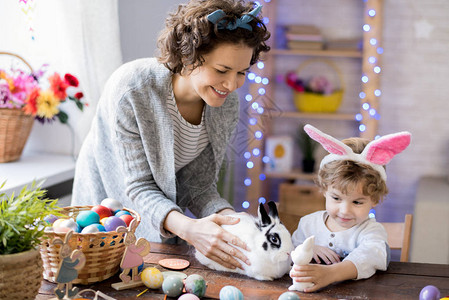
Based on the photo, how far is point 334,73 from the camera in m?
3.68

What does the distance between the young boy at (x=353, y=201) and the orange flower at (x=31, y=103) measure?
1539 mm

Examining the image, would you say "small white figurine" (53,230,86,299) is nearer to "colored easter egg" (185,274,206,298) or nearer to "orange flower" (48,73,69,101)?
"colored easter egg" (185,274,206,298)

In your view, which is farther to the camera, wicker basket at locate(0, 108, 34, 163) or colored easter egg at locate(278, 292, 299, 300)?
wicker basket at locate(0, 108, 34, 163)

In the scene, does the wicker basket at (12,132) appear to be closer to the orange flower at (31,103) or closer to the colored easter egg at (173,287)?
the orange flower at (31,103)

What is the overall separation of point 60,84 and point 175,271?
1.53 m

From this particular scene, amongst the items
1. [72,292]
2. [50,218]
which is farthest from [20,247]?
[50,218]

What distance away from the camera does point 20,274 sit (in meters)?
1.11

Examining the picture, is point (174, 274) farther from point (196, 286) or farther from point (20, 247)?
point (20, 247)

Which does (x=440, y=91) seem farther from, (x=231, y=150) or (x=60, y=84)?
(x=60, y=84)

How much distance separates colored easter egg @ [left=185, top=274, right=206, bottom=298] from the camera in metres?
1.25

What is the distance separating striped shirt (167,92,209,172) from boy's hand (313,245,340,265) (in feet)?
1.85

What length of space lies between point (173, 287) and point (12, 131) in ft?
5.23

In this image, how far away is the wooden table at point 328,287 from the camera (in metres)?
1.28

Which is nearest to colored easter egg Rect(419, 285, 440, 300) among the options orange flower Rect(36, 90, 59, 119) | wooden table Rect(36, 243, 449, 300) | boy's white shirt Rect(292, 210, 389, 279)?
wooden table Rect(36, 243, 449, 300)
